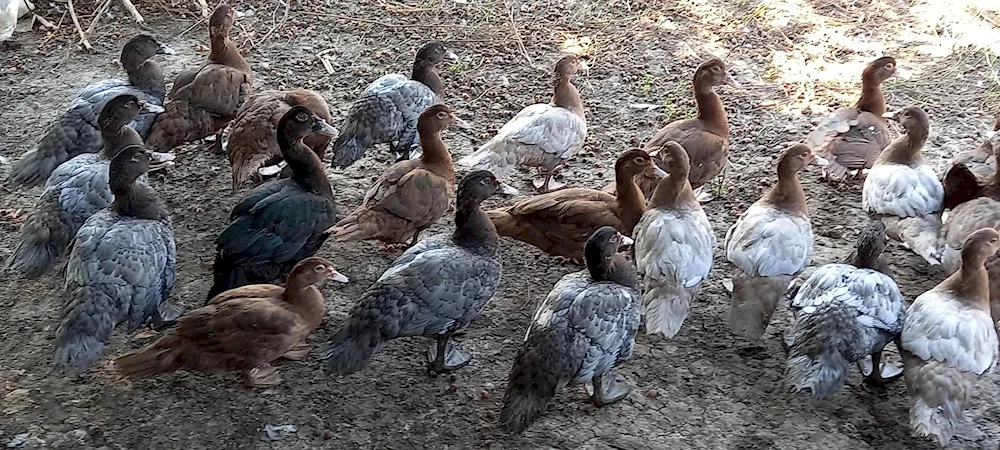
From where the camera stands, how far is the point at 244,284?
4.86m

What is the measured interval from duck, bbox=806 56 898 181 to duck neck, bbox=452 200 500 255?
2.50 metres

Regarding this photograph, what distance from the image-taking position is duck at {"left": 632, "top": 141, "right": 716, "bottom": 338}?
4.67 metres

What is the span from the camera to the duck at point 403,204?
5.14m

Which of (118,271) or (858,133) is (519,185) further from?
(118,271)

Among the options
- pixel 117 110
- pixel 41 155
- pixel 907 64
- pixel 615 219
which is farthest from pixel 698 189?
pixel 41 155

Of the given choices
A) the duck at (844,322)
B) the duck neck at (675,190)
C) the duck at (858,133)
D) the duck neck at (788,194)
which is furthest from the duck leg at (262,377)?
the duck at (858,133)

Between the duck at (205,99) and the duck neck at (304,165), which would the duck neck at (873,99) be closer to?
the duck neck at (304,165)

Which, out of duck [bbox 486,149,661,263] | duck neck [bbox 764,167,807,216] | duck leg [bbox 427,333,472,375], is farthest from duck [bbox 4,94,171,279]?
duck neck [bbox 764,167,807,216]

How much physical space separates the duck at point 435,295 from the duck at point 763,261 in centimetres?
128

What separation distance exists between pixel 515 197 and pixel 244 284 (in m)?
2.01

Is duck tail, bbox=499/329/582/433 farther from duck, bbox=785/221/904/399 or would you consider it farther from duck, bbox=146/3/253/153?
duck, bbox=146/3/253/153

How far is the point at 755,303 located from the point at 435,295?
166 centimetres

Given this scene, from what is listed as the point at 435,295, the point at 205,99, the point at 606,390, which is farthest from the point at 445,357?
the point at 205,99

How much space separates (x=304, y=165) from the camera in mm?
5234
